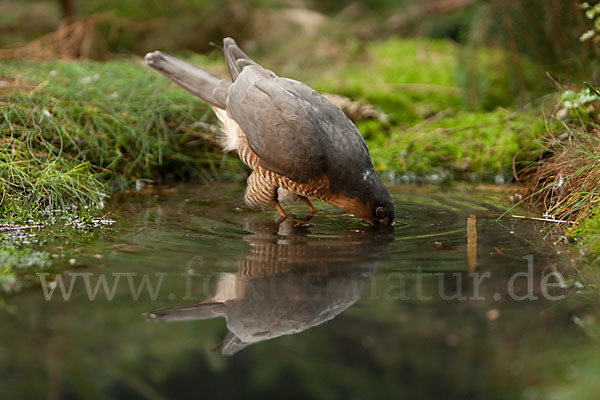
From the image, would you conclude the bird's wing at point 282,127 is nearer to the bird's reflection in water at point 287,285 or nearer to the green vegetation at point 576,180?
the bird's reflection in water at point 287,285

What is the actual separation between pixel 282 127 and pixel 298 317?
1874mm

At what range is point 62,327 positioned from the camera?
8.13ft

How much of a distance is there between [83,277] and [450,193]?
3118 millimetres

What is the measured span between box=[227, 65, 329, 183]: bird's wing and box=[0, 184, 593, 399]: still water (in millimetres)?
466

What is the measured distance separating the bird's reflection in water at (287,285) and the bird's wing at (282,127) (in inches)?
19.3

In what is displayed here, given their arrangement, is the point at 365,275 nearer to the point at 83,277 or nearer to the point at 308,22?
the point at 83,277

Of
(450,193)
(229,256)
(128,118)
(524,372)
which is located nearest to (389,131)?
(450,193)

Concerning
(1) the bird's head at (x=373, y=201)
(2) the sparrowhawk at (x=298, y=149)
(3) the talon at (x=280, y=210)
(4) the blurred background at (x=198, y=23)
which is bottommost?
(3) the talon at (x=280, y=210)

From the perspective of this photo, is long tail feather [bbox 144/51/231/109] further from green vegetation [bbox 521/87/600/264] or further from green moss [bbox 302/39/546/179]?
green vegetation [bbox 521/87/600/264]

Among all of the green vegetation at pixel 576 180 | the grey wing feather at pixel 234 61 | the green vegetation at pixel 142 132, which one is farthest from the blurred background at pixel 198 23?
the grey wing feather at pixel 234 61

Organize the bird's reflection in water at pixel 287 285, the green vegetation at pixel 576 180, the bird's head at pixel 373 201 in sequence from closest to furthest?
the bird's reflection in water at pixel 287 285 → the green vegetation at pixel 576 180 → the bird's head at pixel 373 201

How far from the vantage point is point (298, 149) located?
414cm

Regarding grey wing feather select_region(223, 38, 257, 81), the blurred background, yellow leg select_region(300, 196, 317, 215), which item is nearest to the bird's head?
yellow leg select_region(300, 196, 317, 215)

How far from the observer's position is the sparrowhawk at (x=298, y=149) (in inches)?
163
